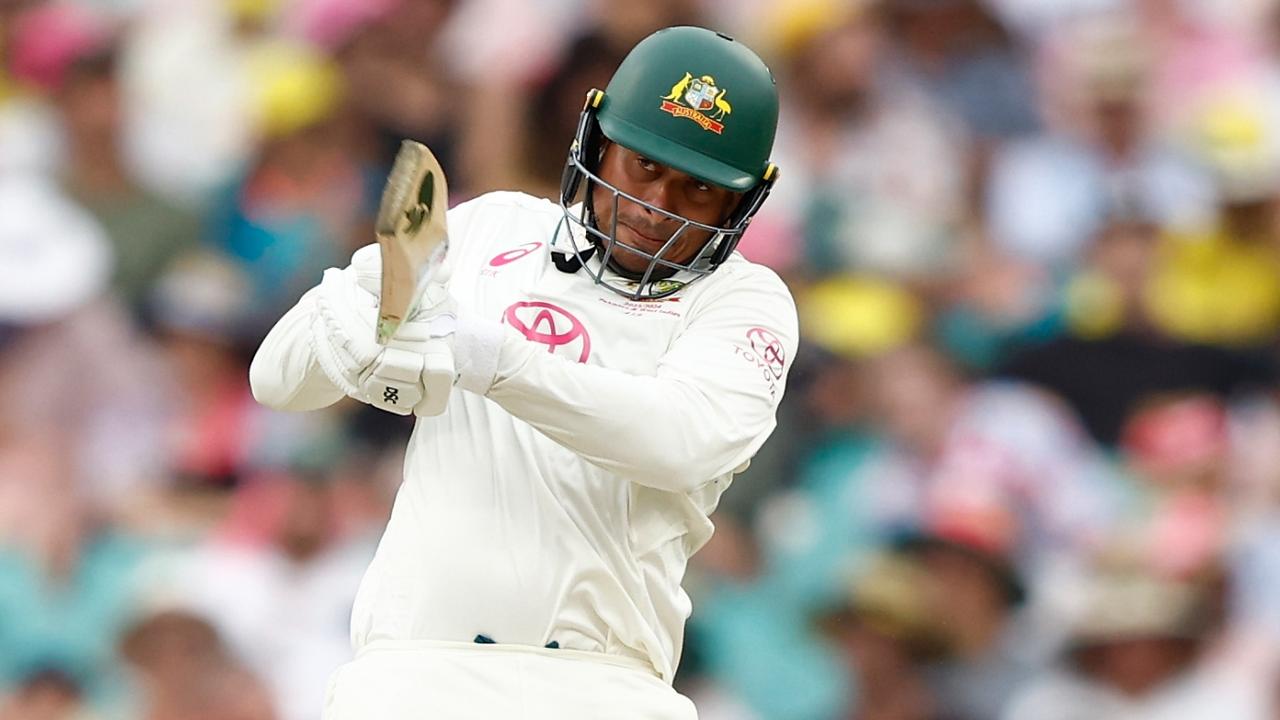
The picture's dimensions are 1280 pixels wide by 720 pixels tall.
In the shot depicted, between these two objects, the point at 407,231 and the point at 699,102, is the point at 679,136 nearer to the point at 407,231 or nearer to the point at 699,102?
the point at 699,102

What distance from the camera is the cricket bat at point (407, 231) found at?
9.11 feet

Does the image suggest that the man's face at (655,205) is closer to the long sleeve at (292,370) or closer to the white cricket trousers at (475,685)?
the long sleeve at (292,370)

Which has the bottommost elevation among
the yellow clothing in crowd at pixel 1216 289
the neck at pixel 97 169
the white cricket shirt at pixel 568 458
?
the neck at pixel 97 169

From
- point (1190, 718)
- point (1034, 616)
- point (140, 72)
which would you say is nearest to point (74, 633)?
point (140, 72)

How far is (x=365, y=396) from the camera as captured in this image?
2.97m

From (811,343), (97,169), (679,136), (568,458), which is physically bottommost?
(97,169)

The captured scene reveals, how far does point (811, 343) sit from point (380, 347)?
14.1ft

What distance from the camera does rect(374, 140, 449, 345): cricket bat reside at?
9.11 feet

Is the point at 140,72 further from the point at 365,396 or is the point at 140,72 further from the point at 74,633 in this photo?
the point at 365,396

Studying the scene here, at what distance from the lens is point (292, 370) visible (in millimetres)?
3205

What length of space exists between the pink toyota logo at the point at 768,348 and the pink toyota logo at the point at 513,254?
0.44 m

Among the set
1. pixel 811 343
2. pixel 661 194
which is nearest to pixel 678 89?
pixel 661 194

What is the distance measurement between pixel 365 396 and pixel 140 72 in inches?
208

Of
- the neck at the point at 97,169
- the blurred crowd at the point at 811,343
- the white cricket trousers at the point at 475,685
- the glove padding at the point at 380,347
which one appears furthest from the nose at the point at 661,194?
the neck at the point at 97,169
